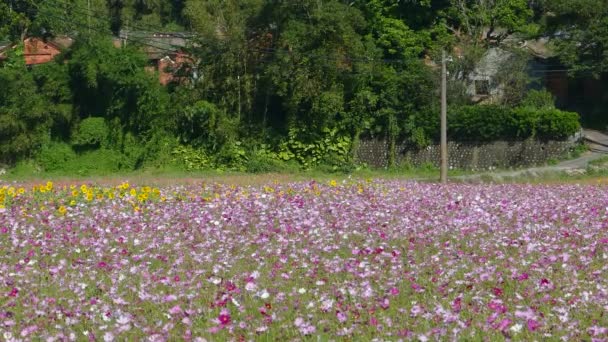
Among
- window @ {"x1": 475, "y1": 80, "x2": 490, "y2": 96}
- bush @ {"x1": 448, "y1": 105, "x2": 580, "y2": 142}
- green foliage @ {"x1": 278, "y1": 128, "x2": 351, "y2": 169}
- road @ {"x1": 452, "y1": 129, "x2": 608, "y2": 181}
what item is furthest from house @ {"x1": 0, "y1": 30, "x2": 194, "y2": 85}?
road @ {"x1": 452, "y1": 129, "x2": 608, "y2": 181}

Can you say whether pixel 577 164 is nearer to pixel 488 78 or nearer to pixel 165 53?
pixel 488 78

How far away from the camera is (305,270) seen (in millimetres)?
8062

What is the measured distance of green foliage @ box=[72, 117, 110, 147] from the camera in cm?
3766

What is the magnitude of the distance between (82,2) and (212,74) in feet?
31.6

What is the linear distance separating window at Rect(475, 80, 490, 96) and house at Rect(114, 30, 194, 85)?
1450 cm

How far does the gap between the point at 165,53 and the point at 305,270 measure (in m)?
34.8

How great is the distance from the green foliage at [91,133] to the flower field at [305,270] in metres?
24.7

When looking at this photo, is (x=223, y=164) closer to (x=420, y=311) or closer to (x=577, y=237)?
(x=577, y=237)

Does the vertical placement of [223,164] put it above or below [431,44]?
below

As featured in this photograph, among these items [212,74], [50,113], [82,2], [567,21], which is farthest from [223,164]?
[567,21]

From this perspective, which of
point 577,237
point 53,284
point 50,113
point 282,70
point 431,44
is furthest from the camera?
point 431,44

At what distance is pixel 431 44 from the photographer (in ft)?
136

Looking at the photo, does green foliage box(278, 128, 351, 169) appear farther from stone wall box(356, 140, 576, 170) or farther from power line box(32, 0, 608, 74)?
stone wall box(356, 140, 576, 170)

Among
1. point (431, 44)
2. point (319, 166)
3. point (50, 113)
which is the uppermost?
point (431, 44)
